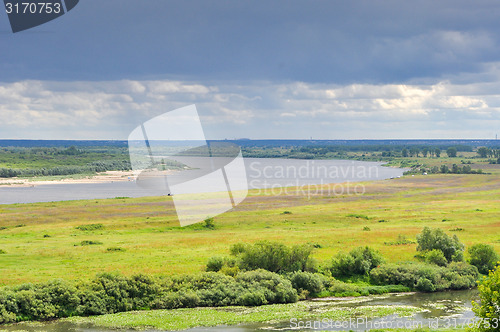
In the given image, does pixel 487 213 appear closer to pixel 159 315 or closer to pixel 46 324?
pixel 159 315

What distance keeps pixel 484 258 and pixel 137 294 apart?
3084 cm

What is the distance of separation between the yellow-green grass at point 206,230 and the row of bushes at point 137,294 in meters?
4.16

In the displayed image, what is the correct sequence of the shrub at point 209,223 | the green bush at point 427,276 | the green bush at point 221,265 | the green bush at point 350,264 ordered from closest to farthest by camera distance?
the green bush at point 221,265
the green bush at point 427,276
the green bush at point 350,264
the shrub at point 209,223

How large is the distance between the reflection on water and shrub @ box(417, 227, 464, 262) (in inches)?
294

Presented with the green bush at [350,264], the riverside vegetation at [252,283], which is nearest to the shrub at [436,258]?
the riverside vegetation at [252,283]

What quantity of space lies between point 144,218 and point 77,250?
2497 centimetres

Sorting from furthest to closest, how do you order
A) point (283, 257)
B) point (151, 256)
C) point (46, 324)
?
point (151, 256) < point (283, 257) < point (46, 324)

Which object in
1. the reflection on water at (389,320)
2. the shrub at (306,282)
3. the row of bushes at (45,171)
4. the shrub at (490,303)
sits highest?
the row of bushes at (45,171)

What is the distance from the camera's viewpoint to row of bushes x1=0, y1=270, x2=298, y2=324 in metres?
34.2

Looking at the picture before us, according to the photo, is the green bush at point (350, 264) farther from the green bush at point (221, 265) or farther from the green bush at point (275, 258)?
the green bush at point (221, 265)

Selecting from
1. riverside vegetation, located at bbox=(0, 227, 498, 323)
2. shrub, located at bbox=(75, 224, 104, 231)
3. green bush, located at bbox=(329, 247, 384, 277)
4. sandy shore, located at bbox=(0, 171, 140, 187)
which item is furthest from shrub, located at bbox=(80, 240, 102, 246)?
sandy shore, located at bbox=(0, 171, 140, 187)

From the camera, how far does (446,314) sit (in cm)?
3594

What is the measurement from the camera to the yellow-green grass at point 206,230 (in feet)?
153

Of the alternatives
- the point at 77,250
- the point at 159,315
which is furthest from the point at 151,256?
the point at 159,315
